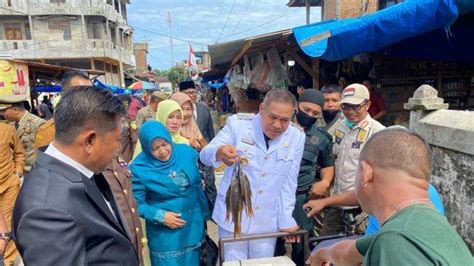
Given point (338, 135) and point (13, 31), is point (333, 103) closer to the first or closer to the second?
point (338, 135)

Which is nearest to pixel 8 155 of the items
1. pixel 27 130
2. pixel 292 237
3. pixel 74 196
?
pixel 27 130

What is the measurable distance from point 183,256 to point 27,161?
315 centimetres

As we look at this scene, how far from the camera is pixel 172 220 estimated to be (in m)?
2.57

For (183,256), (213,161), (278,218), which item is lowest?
(183,256)

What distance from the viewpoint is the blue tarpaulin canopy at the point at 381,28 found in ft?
12.4

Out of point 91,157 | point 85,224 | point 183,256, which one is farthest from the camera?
point 183,256

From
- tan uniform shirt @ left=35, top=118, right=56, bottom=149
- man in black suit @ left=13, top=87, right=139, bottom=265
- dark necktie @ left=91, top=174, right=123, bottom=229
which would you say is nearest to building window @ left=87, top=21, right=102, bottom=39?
tan uniform shirt @ left=35, top=118, right=56, bottom=149

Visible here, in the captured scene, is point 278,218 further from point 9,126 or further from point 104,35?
point 104,35

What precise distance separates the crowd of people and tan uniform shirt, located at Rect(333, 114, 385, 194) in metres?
0.01

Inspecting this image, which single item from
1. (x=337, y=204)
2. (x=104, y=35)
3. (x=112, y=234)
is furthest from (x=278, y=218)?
(x=104, y=35)

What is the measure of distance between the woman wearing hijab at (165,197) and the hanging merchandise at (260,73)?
488cm

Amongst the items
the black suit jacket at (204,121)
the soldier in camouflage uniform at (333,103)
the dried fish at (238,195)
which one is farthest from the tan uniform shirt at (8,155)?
the soldier in camouflage uniform at (333,103)

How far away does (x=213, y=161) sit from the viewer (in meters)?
2.52

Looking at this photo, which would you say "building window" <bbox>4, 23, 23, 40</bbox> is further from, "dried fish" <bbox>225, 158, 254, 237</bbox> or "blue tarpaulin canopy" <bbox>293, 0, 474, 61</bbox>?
"dried fish" <bbox>225, 158, 254, 237</bbox>
